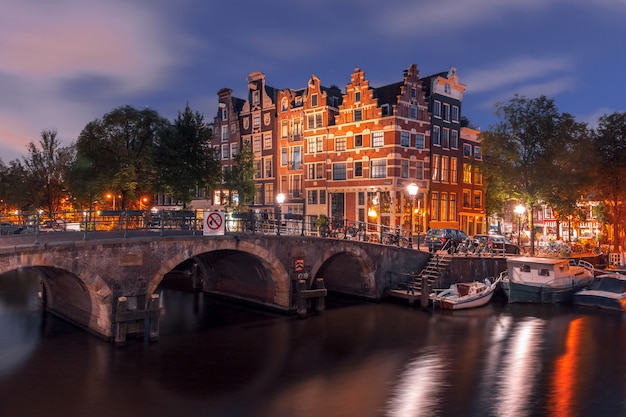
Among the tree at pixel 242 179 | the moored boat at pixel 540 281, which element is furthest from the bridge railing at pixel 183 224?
the tree at pixel 242 179

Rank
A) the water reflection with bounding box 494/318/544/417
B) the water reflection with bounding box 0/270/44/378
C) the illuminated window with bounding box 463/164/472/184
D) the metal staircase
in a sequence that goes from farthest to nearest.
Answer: the illuminated window with bounding box 463/164/472/184
the metal staircase
the water reflection with bounding box 0/270/44/378
the water reflection with bounding box 494/318/544/417

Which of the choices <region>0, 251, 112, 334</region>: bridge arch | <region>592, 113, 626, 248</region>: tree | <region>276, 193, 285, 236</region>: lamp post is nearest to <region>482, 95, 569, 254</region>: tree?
<region>592, 113, 626, 248</region>: tree

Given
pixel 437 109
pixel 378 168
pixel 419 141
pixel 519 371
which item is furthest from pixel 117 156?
pixel 519 371

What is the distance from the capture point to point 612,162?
41.5 meters

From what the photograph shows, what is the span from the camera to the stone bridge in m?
18.9

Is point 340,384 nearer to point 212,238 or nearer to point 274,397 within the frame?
point 274,397

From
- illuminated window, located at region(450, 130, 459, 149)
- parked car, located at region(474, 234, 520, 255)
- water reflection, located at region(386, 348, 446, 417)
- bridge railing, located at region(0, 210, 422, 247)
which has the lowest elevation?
water reflection, located at region(386, 348, 446, 417)

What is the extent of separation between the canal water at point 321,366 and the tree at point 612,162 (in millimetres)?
18404

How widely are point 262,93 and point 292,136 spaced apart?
716cm

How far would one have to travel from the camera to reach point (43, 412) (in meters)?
14.0

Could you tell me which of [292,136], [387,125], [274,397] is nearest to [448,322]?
[274,397]

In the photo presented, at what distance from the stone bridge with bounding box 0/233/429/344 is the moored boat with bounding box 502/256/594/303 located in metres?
5.71

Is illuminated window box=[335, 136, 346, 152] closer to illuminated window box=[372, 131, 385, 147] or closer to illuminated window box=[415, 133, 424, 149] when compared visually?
illuminated window box=[372, 131, 385, 147]

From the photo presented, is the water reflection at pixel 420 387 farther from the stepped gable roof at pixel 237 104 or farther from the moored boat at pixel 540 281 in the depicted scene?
the stepped gable roof at pixel 237 104
